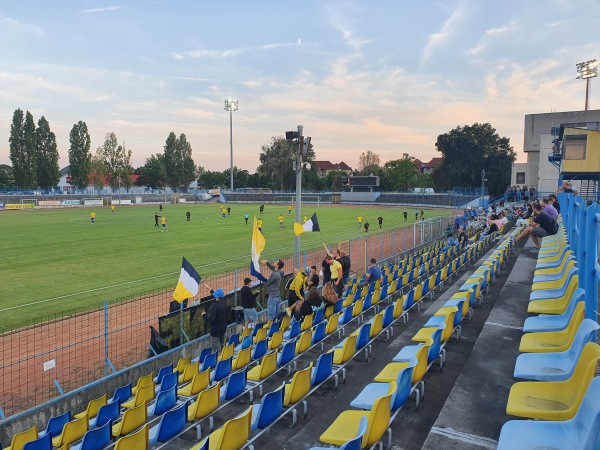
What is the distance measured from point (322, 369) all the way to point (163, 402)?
2.46 m

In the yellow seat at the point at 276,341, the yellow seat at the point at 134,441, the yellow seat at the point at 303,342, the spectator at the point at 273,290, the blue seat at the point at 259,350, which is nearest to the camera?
the yellow seat at the point at 134,441

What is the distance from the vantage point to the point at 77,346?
11719 mm

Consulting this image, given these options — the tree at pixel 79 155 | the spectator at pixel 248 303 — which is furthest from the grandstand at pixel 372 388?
the tree at pixel 79 155

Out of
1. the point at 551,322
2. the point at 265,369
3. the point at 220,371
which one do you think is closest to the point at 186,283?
the point at 220,371

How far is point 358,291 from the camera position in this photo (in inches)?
531

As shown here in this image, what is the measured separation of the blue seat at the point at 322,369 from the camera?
22.0 ft

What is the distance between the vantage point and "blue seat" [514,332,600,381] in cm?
422

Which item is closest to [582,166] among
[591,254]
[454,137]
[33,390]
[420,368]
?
[591,254]

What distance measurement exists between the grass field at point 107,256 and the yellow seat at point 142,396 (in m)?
6.14

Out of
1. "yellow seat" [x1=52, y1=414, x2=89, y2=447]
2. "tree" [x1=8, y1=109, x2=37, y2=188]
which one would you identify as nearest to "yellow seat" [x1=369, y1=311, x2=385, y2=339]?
"yellow seat" [x1=52, y1=414, x2=89, y2=447]

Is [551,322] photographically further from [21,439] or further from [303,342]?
[21,439]

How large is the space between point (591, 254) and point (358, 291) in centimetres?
780

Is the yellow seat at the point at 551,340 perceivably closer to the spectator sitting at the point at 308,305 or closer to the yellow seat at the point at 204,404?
the yellow seat at the point at 204,404

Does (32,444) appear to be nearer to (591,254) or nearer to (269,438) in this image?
(269,438)
